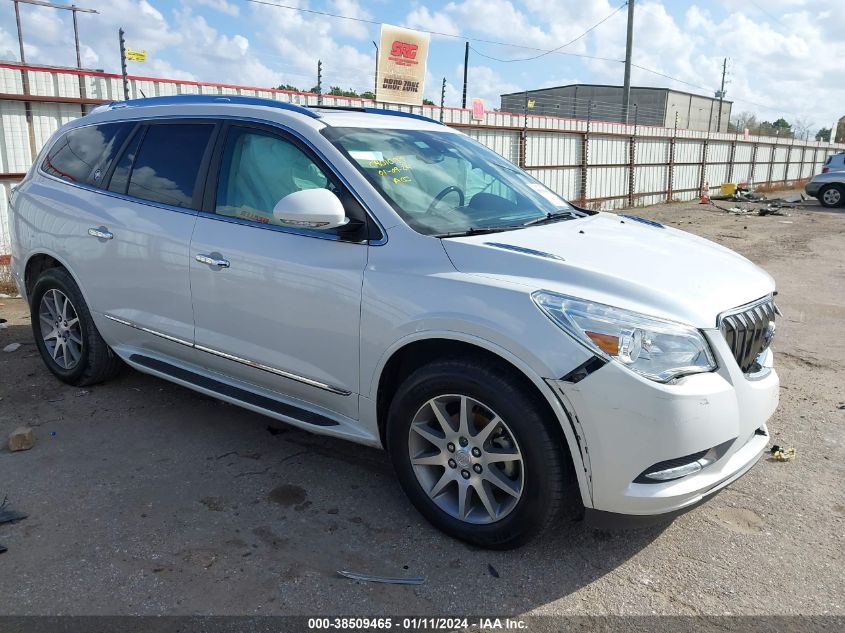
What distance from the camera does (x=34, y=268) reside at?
5.05 m

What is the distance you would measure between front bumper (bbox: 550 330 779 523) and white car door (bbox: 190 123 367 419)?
3.68 feet

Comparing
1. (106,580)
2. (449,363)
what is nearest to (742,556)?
(449,363)

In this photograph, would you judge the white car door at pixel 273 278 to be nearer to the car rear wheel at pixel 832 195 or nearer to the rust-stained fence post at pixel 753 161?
the car rear wheel at pixel 832 195

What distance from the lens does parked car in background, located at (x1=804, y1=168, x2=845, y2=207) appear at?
21.6m

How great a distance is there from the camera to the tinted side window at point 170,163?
13.0 ft

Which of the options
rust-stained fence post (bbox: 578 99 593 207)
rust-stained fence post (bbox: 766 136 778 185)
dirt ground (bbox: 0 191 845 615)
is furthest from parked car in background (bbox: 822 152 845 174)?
dirt ground (bbox: 0 191 845 615)

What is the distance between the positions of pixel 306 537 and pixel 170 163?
7.69 feet

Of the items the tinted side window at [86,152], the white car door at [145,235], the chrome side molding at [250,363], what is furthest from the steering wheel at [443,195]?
the tinted side window at [86,152]

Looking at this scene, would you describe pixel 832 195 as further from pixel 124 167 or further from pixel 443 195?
pixel 124 167

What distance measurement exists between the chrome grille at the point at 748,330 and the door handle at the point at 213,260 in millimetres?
2391

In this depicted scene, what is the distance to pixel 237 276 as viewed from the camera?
3.57 meters

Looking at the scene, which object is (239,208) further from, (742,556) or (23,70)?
(23,70)

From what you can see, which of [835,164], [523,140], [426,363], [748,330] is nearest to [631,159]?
[523,140]

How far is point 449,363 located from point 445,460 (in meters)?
0.46
